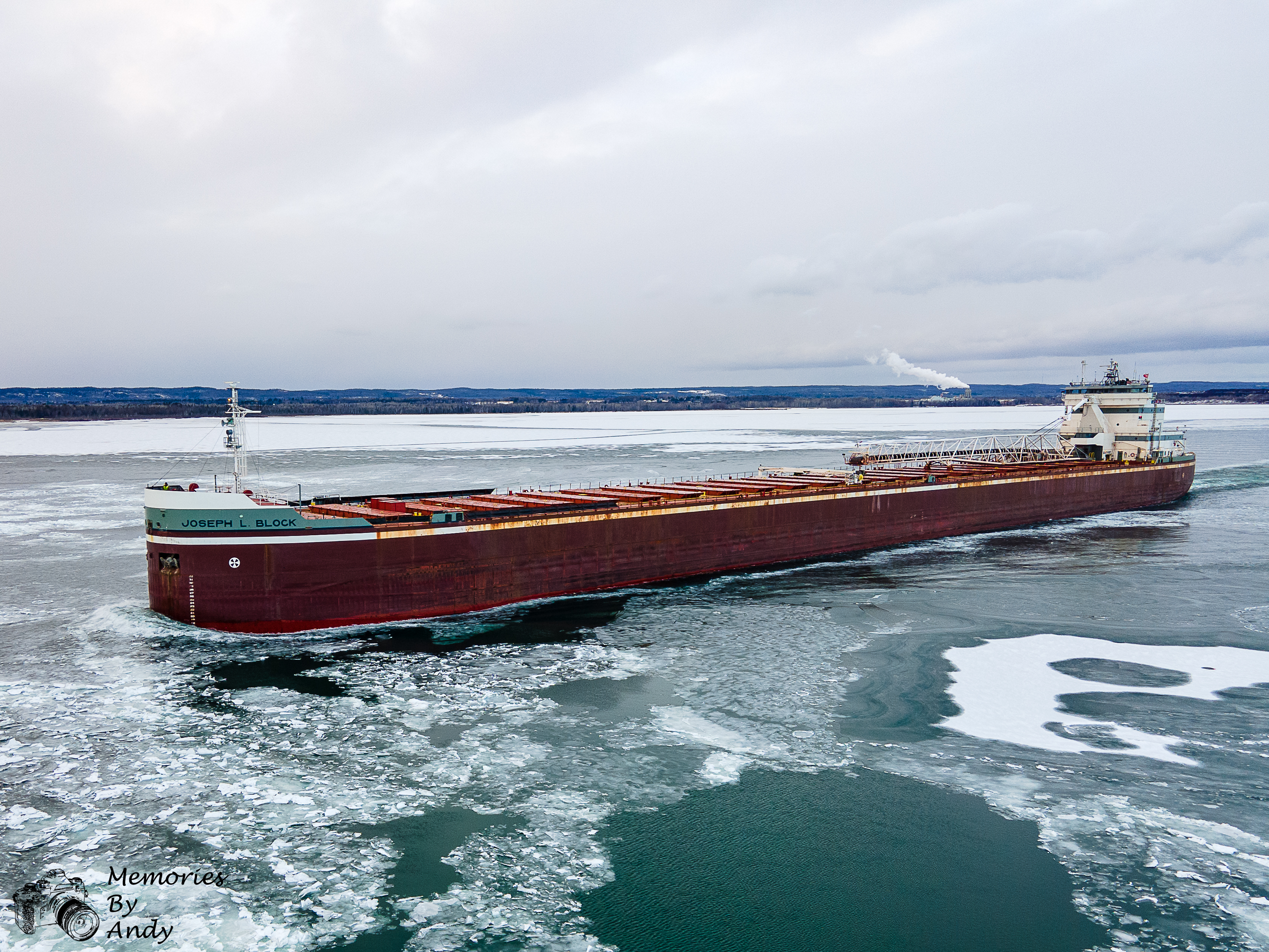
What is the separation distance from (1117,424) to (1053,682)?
34668 millimetres

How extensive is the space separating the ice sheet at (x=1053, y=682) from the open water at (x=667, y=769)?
0.30ft

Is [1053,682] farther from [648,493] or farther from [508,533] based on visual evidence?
[648,493]

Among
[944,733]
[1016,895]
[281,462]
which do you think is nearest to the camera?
[1016,895]

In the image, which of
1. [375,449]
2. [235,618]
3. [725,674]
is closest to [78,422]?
[375,449]

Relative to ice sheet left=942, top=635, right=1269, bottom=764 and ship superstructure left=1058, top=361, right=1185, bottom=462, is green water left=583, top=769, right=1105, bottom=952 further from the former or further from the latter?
ship superstructure left=1058, top=361, right=1185, bottom=462

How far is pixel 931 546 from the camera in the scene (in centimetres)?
2953

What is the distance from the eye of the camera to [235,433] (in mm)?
18922

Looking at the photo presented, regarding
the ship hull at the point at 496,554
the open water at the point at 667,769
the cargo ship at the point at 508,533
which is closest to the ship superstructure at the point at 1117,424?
the cargo ship at the point at 508,533

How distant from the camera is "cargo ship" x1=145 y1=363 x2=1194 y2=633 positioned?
17.7m

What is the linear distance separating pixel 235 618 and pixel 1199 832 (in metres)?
17.6

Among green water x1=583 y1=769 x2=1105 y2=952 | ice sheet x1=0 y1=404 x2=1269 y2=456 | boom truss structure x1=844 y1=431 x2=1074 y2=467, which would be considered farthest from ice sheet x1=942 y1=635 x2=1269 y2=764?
ice sheet x1=0 y1=404 x2=1269 y2=456

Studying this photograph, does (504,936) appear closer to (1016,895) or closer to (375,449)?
(1016,895)

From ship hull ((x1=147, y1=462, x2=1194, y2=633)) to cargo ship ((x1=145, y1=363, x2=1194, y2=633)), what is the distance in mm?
36

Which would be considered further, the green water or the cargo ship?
the cargo ship
